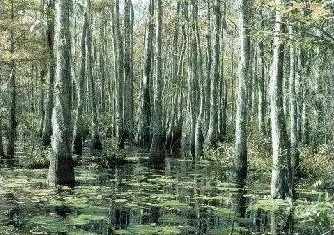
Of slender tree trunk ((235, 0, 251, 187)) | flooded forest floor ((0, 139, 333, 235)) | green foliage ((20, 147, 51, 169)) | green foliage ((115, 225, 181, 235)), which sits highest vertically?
slender tree trunk ((235, 0, 251, 187))

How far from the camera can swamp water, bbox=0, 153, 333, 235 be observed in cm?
821

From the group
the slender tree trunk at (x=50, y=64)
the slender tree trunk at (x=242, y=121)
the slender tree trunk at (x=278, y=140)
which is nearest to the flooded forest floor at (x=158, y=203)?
the slender tree trunk at (x=278, y=140)

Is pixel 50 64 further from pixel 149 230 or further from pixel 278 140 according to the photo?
pixel 149 230

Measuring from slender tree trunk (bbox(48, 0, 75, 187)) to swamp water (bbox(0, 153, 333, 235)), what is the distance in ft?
1.43

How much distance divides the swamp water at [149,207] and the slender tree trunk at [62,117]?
1.43 feet

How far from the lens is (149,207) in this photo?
1030cm

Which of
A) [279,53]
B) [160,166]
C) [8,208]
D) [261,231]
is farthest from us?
[160,166]

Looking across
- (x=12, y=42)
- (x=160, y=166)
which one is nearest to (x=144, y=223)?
(x=160, y=166)

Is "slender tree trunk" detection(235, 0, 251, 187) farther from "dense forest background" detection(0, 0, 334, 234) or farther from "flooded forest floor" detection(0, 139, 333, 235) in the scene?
"flooded forest floor" detection(0, 139, 333, 235)

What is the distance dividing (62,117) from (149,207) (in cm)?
390

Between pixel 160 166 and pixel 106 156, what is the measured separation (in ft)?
6.87

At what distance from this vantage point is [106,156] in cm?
1881

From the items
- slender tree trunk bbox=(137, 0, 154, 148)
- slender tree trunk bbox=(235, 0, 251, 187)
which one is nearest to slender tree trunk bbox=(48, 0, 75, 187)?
slender tree trunk bbox=(235, 0, 251, 187)

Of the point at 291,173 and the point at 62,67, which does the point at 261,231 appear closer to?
the point at 291,173
